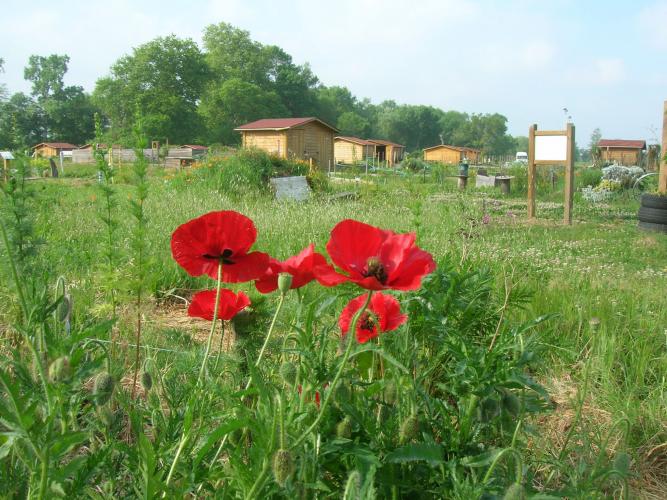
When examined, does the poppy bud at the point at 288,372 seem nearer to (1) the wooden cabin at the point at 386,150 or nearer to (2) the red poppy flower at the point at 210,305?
(2) the red poppy flower at the point at 210,305

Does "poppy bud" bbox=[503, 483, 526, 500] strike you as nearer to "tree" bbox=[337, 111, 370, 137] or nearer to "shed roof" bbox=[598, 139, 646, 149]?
"shed roof" bbox=[598, 139, 646, 149]

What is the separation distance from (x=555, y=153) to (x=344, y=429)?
33.0ft

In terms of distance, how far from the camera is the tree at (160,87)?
2239 inches

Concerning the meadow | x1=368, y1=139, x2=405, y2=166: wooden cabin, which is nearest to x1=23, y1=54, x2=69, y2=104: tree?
x1=368, y1=139, x2=405, y2=166: wooden cabin

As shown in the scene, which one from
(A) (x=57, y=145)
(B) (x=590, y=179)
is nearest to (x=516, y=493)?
(B) (x=590, y=179)

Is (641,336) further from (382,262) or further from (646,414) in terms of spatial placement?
(382,262)

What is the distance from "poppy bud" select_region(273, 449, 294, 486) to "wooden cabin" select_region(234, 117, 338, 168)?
31850 millimetres

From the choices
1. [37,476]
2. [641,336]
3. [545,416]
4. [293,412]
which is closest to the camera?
[37,476]

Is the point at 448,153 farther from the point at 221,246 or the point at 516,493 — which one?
the point at 516,493

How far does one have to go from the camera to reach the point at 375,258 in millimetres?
946

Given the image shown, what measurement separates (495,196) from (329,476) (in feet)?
48.8

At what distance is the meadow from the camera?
0.93 meters

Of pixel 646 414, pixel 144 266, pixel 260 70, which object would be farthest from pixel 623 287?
pixel 260 70

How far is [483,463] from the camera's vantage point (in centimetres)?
100
